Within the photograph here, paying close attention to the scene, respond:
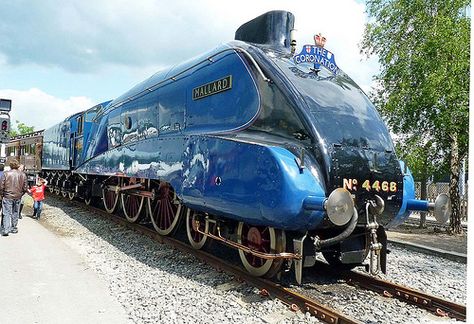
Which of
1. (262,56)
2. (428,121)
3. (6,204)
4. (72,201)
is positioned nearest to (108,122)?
(6,204)

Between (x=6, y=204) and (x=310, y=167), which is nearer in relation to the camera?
(x=310, y=167)

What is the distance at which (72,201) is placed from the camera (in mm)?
15625

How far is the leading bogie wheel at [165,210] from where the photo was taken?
26.1ft

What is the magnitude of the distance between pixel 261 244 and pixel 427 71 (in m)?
7.70

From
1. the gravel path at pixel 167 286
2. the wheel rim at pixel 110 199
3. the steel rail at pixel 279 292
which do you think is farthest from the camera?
the wheel rim at pixel 110 199

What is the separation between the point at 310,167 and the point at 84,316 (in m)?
2.82

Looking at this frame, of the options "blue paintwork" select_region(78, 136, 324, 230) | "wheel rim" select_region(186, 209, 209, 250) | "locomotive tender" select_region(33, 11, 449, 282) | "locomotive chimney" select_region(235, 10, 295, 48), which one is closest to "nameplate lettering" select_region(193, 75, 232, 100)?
"locomotive tender" select_region(33, 11, 449, 282)

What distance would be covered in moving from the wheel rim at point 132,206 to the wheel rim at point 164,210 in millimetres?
797

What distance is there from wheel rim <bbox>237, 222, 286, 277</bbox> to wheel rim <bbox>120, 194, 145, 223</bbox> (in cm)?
417

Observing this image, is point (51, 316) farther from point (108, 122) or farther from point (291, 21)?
point (108, 122)

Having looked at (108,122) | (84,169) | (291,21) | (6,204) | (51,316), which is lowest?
(51,316)

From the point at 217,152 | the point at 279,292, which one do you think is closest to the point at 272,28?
the point at 217,152

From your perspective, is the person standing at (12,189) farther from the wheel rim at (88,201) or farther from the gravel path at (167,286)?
the wheel rim at (88,201)

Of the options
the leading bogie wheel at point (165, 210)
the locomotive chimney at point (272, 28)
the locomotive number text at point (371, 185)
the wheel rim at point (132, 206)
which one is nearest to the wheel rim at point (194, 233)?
the leading bogie wheel at point (165, 210)
